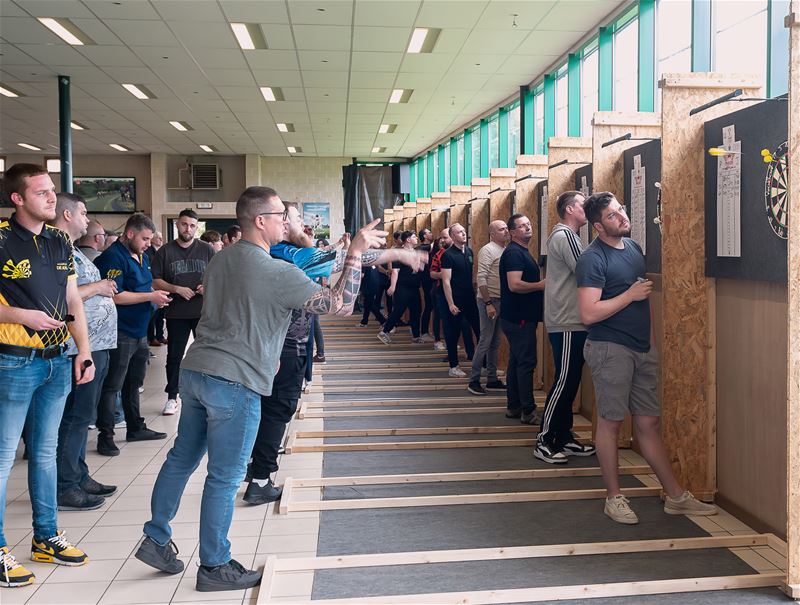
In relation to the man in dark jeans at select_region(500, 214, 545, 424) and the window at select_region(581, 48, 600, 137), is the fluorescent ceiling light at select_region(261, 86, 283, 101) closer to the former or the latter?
the window at select_region(581, 48, 600, 137)

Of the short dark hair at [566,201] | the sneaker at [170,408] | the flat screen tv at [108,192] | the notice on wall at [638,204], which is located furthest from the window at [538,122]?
the flat screen tv at [108,192]

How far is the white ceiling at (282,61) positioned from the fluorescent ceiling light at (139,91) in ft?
0.59

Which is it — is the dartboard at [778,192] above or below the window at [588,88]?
below

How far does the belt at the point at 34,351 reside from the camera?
10.3ft

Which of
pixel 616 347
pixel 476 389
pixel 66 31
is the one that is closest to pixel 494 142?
pixel 66 31

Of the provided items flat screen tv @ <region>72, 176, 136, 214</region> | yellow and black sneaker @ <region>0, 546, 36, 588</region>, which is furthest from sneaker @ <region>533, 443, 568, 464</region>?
flat screen tv @ <region>72, 176, 136, 214</region>

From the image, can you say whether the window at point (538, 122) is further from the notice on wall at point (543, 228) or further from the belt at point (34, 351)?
the belt at point (34, 351)

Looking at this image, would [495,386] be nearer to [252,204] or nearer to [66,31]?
[252,204]

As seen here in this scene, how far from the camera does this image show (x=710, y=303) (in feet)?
13.6

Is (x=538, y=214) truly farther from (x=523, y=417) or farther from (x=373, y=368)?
(x=373, y=368)

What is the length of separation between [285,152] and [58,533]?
63.8 feet

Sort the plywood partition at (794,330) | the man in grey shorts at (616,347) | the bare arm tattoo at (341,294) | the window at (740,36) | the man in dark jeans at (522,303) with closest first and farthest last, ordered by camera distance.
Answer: the plywood partition at (794,330), the bare arm tattoo at (341,294), the man in grey shorts at (616,347), the man in dark jeans at (522,303), the window at (740,36)

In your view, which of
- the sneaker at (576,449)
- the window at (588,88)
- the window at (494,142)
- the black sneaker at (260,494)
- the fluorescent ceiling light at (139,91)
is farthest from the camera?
the window at (494,142)

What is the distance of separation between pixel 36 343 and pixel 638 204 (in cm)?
371
